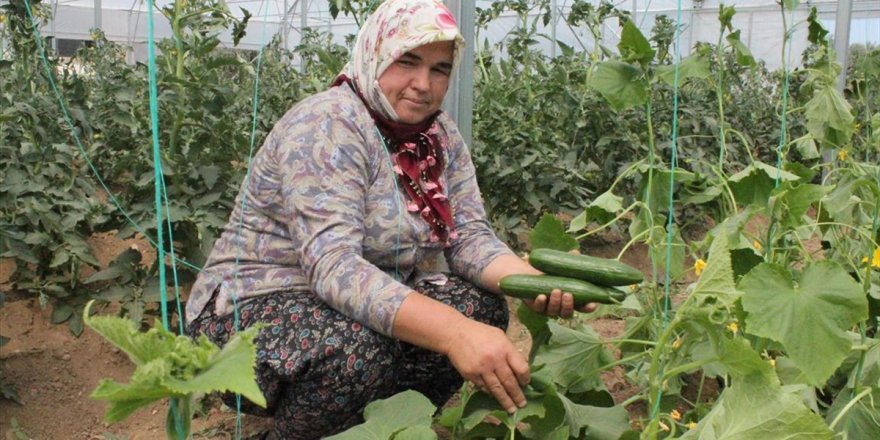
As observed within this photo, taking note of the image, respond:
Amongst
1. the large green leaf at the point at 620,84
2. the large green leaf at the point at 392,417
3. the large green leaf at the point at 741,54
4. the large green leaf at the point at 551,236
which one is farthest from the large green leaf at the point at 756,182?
the large green leaf at the point at 392,417

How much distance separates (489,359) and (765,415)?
0.43 metres

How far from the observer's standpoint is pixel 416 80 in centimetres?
193

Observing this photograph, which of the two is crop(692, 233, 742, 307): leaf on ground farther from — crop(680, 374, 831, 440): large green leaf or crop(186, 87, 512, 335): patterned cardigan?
crop(186, 87, 512, 335): patterned cardigan

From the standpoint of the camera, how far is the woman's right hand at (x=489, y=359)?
157 centimetres

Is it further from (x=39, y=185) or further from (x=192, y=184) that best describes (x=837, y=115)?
(x=39, y=185)

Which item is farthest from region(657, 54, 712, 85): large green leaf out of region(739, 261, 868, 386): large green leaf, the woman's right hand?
A: the woman's right hand

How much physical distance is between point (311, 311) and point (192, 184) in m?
1.02

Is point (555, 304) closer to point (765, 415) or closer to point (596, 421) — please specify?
point (596, 421)

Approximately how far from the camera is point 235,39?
3.16 metres

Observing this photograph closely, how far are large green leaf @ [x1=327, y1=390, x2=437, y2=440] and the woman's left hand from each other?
0.29 meters

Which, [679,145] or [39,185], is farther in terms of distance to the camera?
[679,145]

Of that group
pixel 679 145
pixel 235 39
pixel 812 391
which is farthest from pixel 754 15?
pixel 812 391

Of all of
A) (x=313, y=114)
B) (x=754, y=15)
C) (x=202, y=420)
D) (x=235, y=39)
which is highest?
(x=754, y=15)

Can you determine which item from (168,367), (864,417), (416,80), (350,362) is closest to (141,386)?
(168,367)
